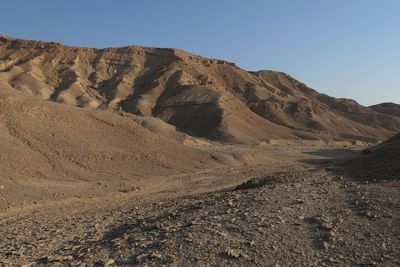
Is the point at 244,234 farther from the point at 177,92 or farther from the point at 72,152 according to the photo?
the point at 177,92

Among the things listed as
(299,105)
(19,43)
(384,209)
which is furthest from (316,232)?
(19,43)

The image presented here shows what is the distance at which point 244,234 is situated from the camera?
8.47m

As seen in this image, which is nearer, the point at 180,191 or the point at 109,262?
the point at 109,262

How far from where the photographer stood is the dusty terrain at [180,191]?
26.4 feet

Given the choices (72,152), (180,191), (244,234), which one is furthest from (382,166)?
(72,152)

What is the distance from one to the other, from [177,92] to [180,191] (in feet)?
161

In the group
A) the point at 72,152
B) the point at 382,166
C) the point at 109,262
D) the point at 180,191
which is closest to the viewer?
the point at 109,262

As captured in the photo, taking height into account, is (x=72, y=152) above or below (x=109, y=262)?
above

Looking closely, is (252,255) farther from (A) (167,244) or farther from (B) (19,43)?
(B) (19,43)

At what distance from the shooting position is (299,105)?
7544cm

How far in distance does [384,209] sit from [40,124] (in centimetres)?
1901

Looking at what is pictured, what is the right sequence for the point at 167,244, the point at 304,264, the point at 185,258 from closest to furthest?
the point at 304,264
the point at 185,258
the point at 167,244

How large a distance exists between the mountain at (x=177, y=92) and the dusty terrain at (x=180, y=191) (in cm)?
45

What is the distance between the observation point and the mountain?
204 feet
